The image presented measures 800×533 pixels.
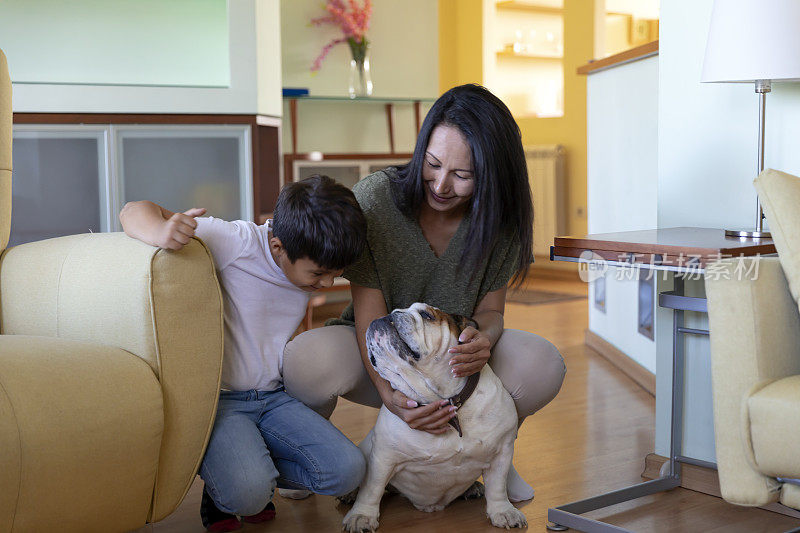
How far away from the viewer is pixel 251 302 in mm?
1622

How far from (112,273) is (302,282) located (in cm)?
34

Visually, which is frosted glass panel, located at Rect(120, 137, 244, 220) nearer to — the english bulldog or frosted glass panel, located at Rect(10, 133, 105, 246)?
frosted glass panel, located at Rect(10, 133, 105, 246)

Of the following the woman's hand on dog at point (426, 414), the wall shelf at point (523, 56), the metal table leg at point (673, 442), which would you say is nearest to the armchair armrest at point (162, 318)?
the woman's hand on dog at point (426, 414)

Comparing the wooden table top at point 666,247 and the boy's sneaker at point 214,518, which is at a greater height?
the wooden table top at point 666,247

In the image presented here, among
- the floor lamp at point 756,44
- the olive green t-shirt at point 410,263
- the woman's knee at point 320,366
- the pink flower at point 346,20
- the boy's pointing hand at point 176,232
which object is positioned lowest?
the woman's knee at point 320,366

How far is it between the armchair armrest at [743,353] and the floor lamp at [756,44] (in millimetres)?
358

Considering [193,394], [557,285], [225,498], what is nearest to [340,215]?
[193,394]

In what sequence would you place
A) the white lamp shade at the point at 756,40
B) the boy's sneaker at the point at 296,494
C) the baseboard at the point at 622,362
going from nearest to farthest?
the white lamp shade at the point at 756,40 < the boy's sneaker at the point at 296,494 < the baseboard at the point at 622,362

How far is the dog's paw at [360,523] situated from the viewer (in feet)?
5.36

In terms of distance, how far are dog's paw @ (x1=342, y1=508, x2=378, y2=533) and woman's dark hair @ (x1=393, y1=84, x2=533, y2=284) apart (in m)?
0.52

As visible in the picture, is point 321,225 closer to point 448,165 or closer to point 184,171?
point 448,165

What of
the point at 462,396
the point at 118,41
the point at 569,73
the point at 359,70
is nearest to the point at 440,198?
the point at 462,396

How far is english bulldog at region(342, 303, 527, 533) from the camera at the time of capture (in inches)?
59.7

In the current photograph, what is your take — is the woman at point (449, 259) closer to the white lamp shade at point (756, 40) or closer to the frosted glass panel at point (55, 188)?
the white lamp shade at point (756, 40)
